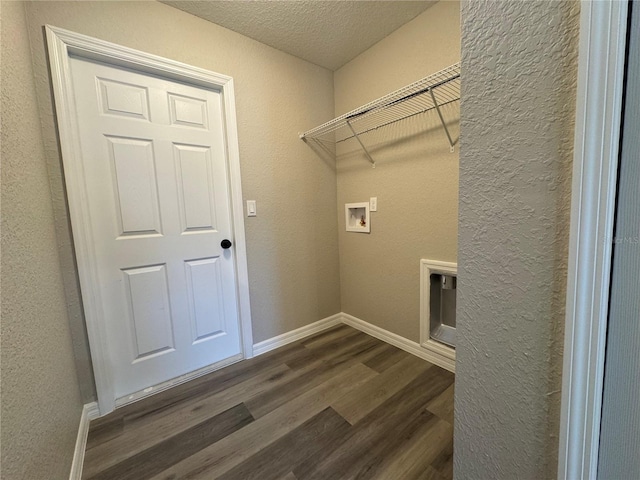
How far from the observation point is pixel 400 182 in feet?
6.18

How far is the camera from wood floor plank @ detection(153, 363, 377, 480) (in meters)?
1.13

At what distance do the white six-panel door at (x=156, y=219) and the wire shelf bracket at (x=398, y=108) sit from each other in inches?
35.0

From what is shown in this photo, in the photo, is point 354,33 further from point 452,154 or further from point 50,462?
point 50,462

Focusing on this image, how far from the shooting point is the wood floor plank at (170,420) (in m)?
1.22

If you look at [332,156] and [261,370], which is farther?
[332,156]

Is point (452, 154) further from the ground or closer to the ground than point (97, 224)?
further from the ground

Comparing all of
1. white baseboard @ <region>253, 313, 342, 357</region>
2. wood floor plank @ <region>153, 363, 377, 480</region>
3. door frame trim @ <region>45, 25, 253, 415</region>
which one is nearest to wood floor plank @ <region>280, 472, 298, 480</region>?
wood floor plank @ <region>153, 363, 377, 480</region>

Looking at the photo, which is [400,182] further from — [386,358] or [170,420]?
[170,420]

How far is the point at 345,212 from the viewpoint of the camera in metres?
2.36

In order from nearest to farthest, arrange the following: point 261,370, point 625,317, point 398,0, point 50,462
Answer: point 625,317
point 50,462
point 398,0
point 261,370

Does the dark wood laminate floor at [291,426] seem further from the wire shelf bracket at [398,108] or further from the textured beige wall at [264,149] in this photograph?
the wire shelf bracket at [398,108]

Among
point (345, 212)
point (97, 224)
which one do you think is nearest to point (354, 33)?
point (345, 212)

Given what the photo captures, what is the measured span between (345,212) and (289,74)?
1224 mm

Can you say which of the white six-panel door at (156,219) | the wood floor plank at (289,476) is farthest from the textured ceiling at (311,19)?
the wood floor plank at (289,476)
